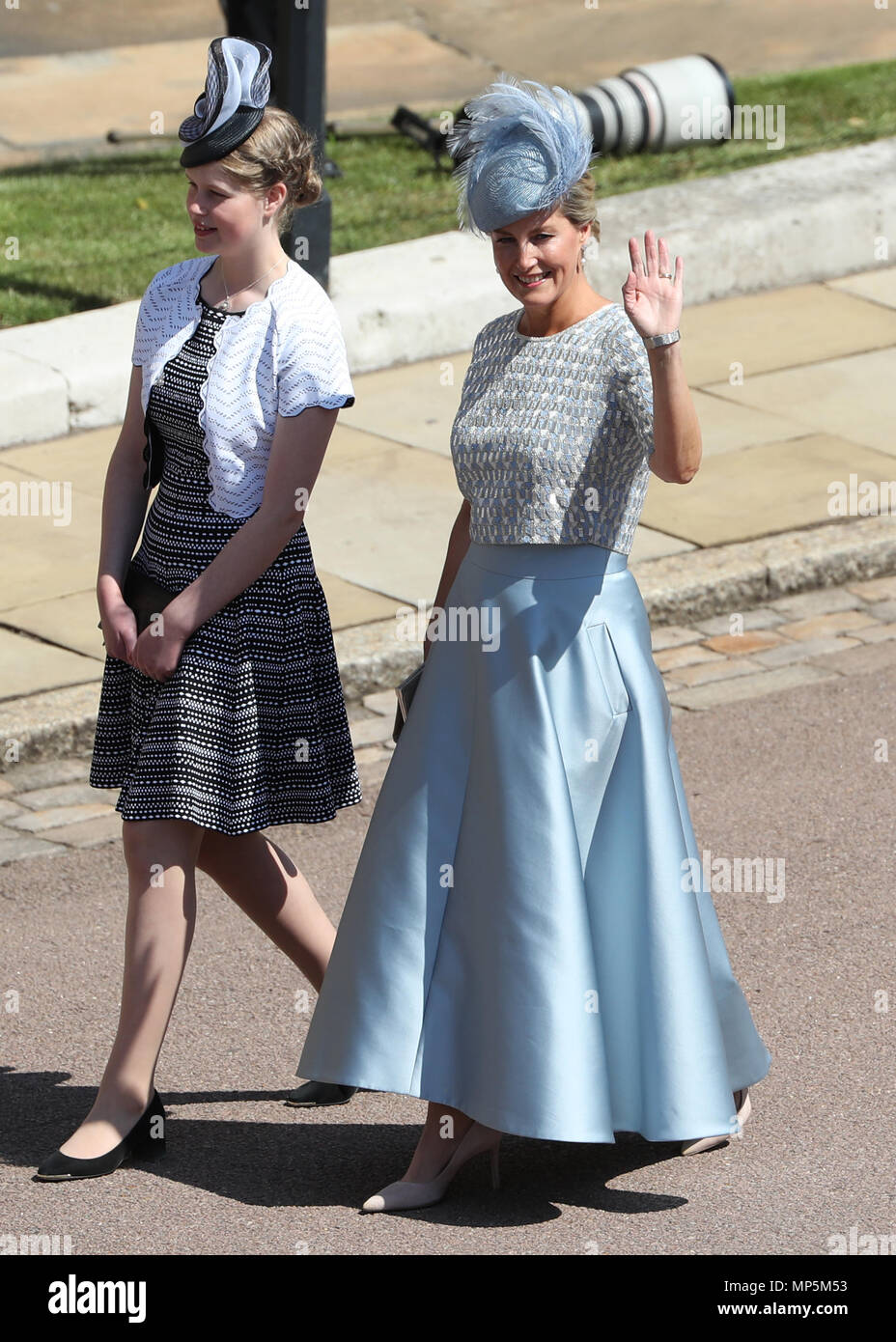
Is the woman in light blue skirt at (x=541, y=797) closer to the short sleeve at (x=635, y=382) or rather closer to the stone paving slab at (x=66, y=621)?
the short sleeve at (x=635, y=382)

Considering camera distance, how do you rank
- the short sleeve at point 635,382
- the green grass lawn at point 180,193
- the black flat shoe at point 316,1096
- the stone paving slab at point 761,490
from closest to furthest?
1. the short sleeve at point 635,382
2. the black flat shoe at point 316,1096
3. the stone paving slab at point 761,490
4. the green grass lawn at point 180,193

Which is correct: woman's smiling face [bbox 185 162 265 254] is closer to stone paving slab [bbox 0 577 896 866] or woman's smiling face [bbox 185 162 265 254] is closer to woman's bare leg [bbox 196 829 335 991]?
woman's bare leg [bbox 196 829 335 991]

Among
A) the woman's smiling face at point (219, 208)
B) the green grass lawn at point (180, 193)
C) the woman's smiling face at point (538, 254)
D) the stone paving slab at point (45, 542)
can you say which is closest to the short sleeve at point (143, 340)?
the woman's smiling face at point (219, 208)

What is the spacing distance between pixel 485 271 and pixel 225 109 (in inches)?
242

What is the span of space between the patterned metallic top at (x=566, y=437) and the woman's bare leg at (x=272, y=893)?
36.2 inches

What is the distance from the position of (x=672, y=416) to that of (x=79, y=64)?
43.4 feet

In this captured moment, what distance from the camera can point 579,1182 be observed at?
14.7 ft

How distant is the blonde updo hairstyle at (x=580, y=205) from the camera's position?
13.7 feet

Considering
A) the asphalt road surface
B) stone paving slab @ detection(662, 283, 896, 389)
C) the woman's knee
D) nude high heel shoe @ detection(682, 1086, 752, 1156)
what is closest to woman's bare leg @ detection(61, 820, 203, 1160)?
the woman's knee

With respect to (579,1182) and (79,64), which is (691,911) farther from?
(79,64)

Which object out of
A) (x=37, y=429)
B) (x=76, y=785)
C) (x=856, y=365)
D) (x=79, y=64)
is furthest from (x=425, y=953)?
(x=79, y=64)

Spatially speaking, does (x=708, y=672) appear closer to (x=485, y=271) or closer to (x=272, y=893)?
(x=272, y=893)

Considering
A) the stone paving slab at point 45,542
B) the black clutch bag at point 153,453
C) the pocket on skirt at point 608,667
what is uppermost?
the black clutch bag at point 153,453

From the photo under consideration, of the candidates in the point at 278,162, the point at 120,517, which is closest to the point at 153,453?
the point at 120,517
